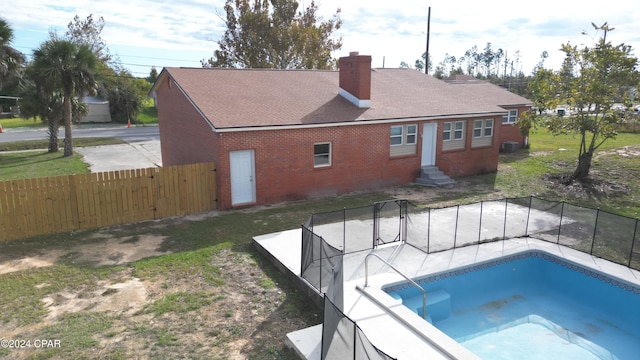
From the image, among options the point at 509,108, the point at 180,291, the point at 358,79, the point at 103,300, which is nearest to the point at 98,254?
the point at 103,300

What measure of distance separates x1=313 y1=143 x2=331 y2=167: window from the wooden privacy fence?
14.2 ft

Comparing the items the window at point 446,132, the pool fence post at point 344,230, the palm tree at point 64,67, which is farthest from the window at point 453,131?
the palm tree at point 64,67

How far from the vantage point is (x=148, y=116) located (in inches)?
2415

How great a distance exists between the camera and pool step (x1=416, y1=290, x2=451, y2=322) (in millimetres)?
10234

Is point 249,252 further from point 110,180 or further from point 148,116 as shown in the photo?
point 148,116

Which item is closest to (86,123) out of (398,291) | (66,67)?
(66,67)

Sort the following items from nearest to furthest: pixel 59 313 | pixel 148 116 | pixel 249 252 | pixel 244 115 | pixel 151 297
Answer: pixel 59 313, pixel 151 297, pixel 249 252, pixel 244 115, pixel 148 116

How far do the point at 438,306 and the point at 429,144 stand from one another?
12.6m

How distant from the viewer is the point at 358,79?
805 inches

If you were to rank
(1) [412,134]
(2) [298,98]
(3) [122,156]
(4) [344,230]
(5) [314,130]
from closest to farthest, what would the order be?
1. (4) [344,230]
2. (5) [314,130]
3. (2) [298,98]
4. (1) [412,134]
5. (3) [122,156]

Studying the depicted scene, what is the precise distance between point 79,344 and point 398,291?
655cm

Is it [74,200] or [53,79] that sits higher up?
[53,79]

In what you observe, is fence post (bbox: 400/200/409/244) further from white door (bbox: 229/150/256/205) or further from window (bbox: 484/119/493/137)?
window (bbox: 484/119/493/137)

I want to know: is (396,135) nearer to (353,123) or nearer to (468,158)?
(353,123)
